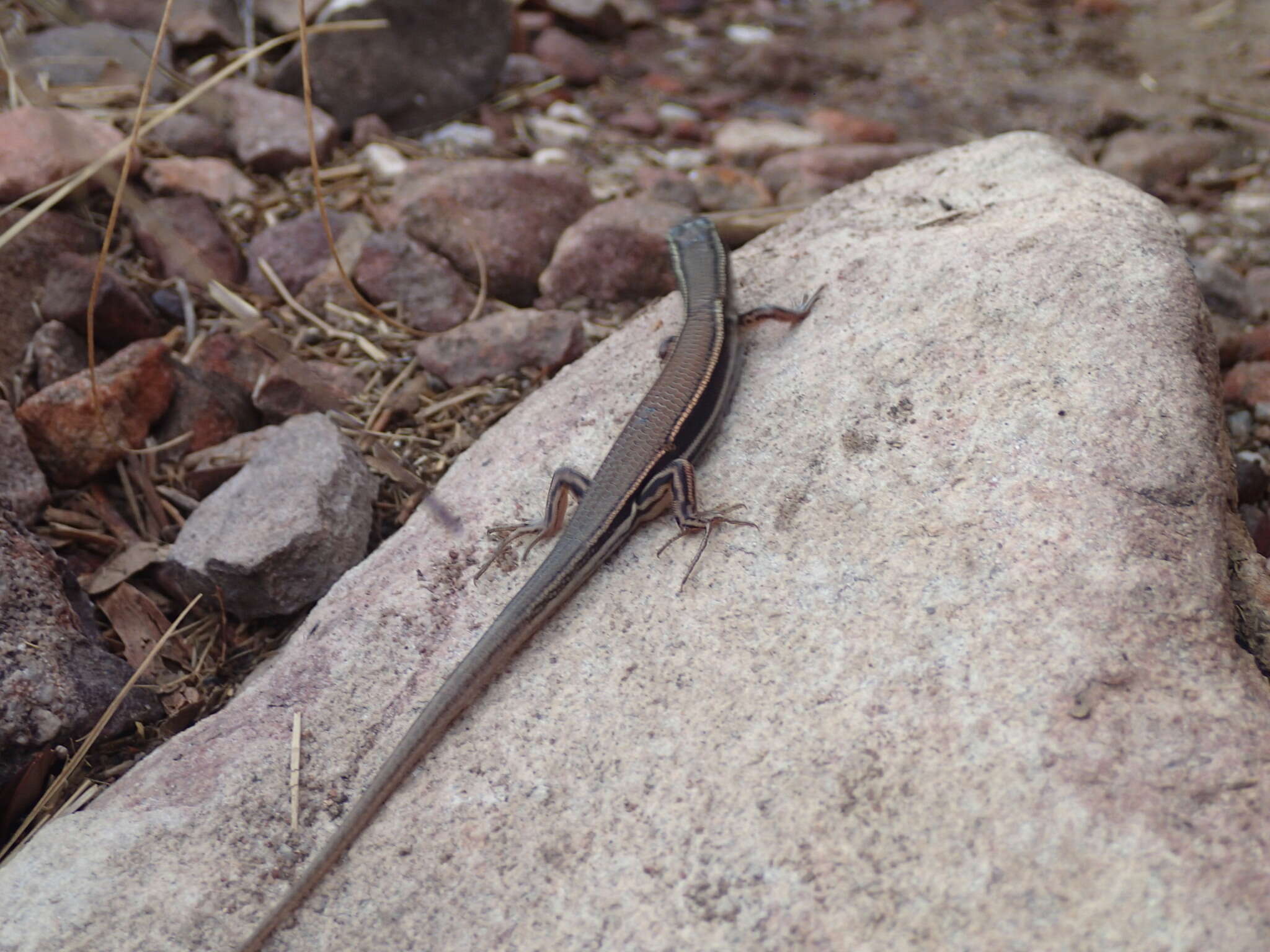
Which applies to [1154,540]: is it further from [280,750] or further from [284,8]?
[284,8]

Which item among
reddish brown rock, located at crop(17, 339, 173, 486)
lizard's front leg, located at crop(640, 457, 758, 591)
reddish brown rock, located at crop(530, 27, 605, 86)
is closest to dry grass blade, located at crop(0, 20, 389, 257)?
reddish brown rock, located at crop(17, 339, 173, 486)

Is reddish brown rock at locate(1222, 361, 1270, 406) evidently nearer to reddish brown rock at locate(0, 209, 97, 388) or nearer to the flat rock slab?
the flat rock slab

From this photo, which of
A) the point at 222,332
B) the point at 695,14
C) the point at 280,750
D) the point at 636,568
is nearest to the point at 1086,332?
the point at 636,568

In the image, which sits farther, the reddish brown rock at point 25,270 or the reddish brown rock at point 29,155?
the reddish brown rock at point 29,155

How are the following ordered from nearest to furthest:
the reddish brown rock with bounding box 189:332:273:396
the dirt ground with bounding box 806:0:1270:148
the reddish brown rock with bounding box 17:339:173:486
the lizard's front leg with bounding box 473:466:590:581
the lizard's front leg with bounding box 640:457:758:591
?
1. the lizard's front leg with bounding box 640:457:758:591
2. the lizard's front leg with bounding box 473:466:590:581
3. the reddish brown rock with bounding box 17:339:173:486
4. the reddish brown rock with bounding box 189:332:273:396
5. the dirt ground with bounding box 806:0:1270:148

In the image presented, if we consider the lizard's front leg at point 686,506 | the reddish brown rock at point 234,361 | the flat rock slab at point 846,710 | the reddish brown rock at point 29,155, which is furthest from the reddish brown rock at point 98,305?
the lizard's front leg at point 686,506

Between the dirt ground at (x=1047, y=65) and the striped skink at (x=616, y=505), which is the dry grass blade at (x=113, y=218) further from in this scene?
the dirt ground at (x=1047, y=65)
